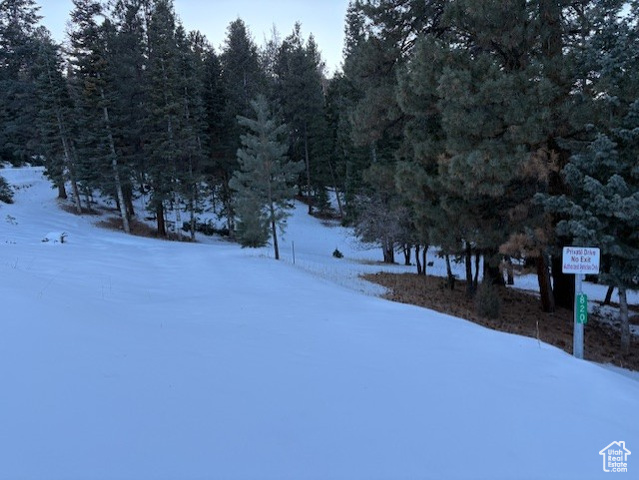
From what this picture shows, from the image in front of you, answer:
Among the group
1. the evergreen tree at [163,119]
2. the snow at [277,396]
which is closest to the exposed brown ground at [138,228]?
the evergreen tree at [163,119]

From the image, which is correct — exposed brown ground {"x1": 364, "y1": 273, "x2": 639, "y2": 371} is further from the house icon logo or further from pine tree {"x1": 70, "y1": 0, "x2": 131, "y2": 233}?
pine tree {"x1": 70, "y1": 0, "x2": 131, "y2": 233}

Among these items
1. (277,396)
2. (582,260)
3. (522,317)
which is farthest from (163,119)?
(277,396)

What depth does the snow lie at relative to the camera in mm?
2832

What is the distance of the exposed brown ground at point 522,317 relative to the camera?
10492 millimetres

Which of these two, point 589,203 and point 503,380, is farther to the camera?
point 589,203

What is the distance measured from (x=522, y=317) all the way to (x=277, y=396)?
11.3m

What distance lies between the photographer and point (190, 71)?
30.6 m

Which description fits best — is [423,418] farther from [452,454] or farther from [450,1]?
[450,1]

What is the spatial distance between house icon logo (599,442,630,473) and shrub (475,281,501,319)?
8670mm

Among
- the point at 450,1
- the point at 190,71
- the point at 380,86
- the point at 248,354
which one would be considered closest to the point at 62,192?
the point at 190,71

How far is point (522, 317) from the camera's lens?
12.9 meters

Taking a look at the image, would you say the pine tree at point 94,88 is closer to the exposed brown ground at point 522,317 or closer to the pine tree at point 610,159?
the exposed brown ground at point 522,317

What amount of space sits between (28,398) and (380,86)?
13406mm

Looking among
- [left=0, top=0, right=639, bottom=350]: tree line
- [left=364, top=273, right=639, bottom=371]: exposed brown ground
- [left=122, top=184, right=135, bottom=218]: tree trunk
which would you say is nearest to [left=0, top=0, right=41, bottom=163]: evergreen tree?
[left=122, top=184, right=135, bottom=218]: tree trunk
